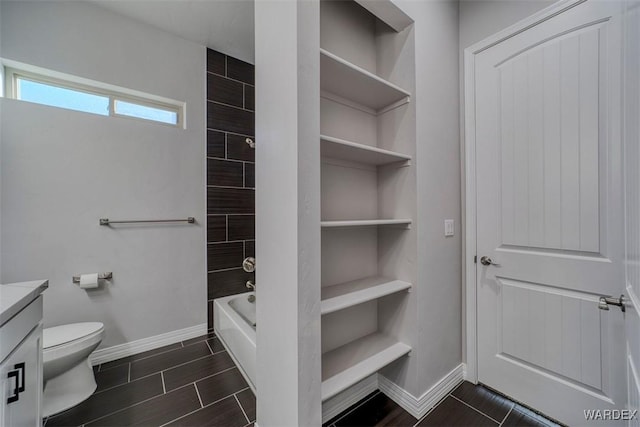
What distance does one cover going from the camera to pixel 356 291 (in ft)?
4.56

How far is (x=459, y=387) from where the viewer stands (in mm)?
1674

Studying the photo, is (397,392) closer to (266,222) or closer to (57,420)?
(266,222)

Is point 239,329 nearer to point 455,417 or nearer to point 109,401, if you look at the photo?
point 109,401

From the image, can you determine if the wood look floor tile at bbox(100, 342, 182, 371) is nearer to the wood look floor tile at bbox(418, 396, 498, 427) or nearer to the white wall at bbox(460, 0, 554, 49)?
the wood look floor tile at bbox(418, 396, 498, 427)

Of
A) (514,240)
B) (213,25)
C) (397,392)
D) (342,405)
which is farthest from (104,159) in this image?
(514,240)

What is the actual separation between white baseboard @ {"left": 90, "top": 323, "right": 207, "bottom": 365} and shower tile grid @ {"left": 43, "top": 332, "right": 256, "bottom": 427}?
5 cm

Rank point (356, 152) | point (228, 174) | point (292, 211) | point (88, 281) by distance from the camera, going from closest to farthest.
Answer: point (292, 211) → point (356, 152) → point (88, 281) → point (228, 174)

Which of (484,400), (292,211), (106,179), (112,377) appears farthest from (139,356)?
(484,400)

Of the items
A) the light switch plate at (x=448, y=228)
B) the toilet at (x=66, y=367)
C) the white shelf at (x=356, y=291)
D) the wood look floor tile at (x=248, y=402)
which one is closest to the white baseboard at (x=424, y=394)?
the white shelf at (x=356, y=291)

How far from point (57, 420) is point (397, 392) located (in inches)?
78.7

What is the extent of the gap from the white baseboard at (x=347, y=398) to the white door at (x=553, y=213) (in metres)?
0.77

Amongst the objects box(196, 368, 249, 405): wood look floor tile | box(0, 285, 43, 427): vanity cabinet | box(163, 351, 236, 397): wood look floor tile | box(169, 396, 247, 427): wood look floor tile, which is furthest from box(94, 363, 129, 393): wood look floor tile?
box(0, 285, 43, 427): vanity cabinet

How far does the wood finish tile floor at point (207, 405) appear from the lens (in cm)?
141

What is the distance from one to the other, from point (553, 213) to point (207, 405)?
2.35m
